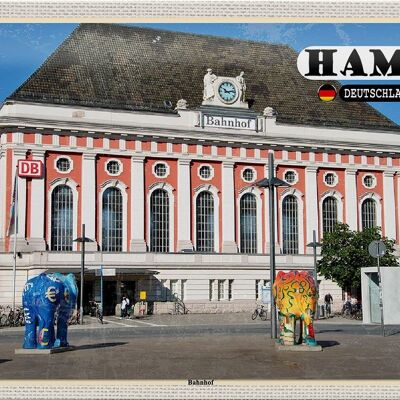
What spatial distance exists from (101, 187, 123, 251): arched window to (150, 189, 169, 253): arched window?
82.9 inches

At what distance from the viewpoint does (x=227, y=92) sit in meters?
55.2

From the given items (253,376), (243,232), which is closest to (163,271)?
(243,232)

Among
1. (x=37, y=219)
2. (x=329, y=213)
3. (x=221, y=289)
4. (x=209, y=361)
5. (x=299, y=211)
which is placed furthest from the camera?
(x=329, y=213)

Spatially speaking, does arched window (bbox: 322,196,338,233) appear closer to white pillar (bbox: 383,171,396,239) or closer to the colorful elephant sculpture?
white pillar (bbox: 383,171,396,239)

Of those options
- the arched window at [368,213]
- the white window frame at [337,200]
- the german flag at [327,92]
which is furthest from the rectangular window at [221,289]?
the german flag at [327,92]

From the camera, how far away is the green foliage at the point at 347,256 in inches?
1912

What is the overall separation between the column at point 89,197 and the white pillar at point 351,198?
711 inches

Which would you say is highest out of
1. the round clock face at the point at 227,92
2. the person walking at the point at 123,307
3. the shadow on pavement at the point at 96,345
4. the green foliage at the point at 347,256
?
the round clock face at the point at 227,92

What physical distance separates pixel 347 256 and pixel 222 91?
47.0ft

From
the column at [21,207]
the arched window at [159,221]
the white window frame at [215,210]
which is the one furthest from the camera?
the white window frame at [215,210]

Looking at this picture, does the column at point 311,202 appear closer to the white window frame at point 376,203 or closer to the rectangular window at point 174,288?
the white window frame at point 376,203

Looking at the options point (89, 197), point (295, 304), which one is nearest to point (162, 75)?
point (89, 197)

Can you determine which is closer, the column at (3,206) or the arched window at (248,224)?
the column at (3,206)

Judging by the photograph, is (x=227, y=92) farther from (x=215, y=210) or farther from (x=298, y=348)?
(x=298, y=348)
